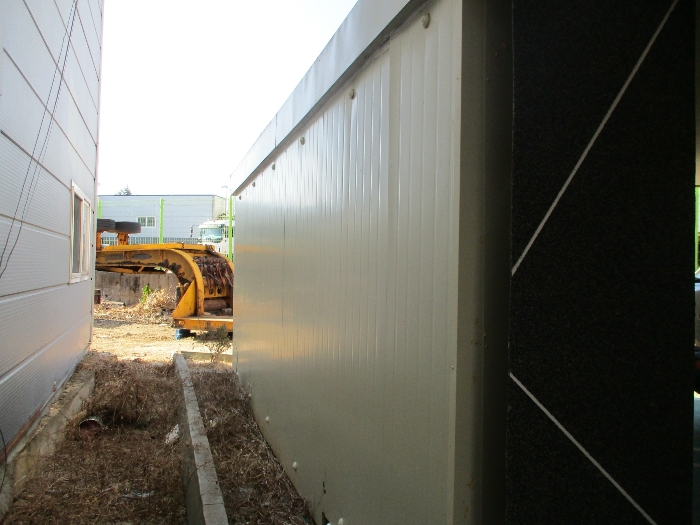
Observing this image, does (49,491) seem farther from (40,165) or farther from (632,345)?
(632,345)

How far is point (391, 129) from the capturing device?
2580mm

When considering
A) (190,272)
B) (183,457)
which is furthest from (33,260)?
(190,272)

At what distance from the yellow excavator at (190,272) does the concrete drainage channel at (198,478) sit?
6368 millimetres

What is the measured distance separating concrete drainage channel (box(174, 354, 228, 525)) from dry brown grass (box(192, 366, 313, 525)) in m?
0.22

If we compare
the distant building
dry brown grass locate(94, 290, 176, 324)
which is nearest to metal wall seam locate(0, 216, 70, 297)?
dry brown grass locate(94, 290, 176, 324)

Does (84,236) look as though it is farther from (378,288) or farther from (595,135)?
(595,135)

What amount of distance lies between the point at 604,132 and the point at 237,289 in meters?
6.95

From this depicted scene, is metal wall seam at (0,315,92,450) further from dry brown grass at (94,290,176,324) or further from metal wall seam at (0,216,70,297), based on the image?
dry brown grass at (94,290,176,324)

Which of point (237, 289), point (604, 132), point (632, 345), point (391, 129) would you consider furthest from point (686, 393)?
point (237, 289)

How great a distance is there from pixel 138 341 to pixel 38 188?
8.41 meters

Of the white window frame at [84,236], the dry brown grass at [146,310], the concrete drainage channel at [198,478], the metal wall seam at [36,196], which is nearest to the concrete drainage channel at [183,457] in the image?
the concrete drainage channel at [198,478]

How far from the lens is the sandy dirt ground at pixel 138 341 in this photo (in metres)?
10.6

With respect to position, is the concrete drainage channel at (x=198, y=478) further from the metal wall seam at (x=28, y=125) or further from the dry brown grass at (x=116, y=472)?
the metal wall seam at (x=28, y=125)

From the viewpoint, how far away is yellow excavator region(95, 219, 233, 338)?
11867 millimetres
